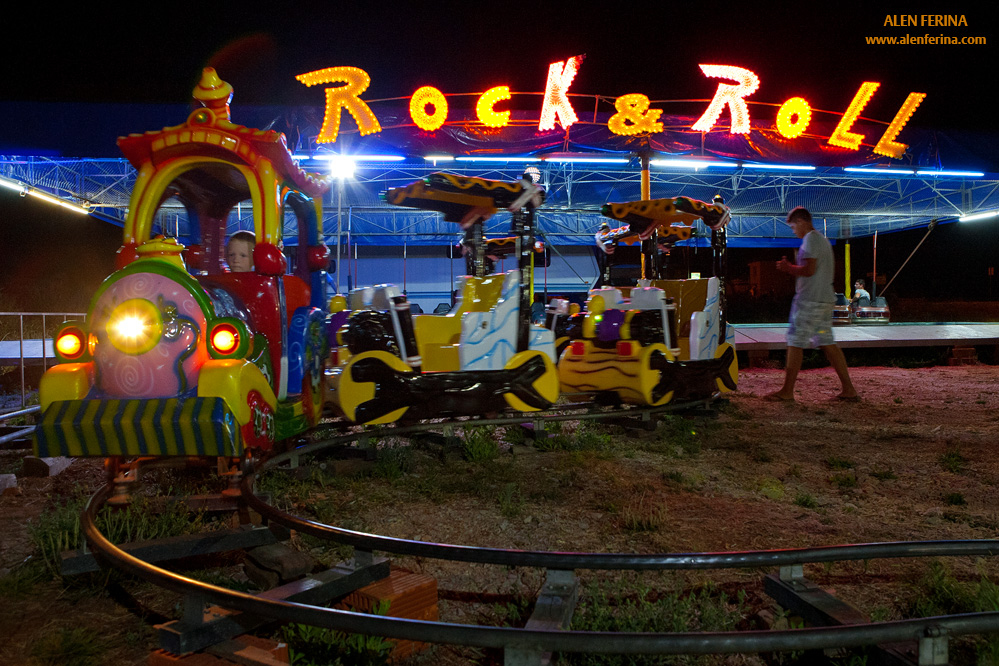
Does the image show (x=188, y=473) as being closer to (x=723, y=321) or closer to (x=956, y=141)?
(x=723, y=321)

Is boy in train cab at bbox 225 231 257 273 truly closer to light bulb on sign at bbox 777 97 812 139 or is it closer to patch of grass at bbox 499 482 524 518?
patch of grass at bbox 499 482 524 518

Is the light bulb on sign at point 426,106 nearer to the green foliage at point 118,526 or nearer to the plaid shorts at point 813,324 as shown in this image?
the plaid shorts at point 813,324

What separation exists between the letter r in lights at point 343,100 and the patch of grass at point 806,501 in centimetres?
903

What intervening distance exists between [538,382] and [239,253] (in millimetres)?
2503

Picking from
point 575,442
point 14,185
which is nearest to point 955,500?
point 575,442

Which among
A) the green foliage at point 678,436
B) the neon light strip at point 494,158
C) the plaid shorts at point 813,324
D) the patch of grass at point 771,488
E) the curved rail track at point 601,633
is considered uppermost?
the neon light strip at point 494,158

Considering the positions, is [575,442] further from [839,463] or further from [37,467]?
[37,467]

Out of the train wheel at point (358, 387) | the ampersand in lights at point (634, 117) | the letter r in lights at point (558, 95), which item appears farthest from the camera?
the ampersand in lights at point (634, 117)

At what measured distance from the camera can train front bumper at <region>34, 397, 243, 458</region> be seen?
9.31 ft

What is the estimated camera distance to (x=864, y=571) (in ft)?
8.63

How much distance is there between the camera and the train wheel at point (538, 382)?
5.25 meters

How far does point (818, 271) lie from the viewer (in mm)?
6562

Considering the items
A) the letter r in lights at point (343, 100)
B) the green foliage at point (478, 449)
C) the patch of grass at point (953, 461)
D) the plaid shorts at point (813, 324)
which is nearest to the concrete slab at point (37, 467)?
the green foliage at point (478, 449)

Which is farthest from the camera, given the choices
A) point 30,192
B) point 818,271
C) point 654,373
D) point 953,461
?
point 30,192
